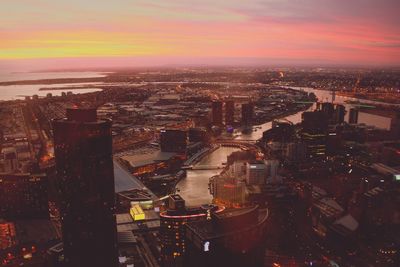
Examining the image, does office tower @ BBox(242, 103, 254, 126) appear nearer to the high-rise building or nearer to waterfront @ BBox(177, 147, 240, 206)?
waterfront @ BBox(177, 147, 240, 206)

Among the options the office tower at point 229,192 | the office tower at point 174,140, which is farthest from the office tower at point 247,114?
the office tower at point 229,192

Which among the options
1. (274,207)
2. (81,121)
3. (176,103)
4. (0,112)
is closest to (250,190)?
(274,207)

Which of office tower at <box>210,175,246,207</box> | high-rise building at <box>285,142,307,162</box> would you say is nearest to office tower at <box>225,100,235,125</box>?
high-rise building at <box>285,142,307,162</box>

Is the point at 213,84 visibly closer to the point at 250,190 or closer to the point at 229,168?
the point at 229,168

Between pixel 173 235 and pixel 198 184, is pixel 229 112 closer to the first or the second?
pixel 198 184

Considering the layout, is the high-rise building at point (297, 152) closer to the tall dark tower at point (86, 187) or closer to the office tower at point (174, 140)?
the office tower at point (174, 140)

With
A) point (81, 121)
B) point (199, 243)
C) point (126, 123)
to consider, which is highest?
point (81, 121)
